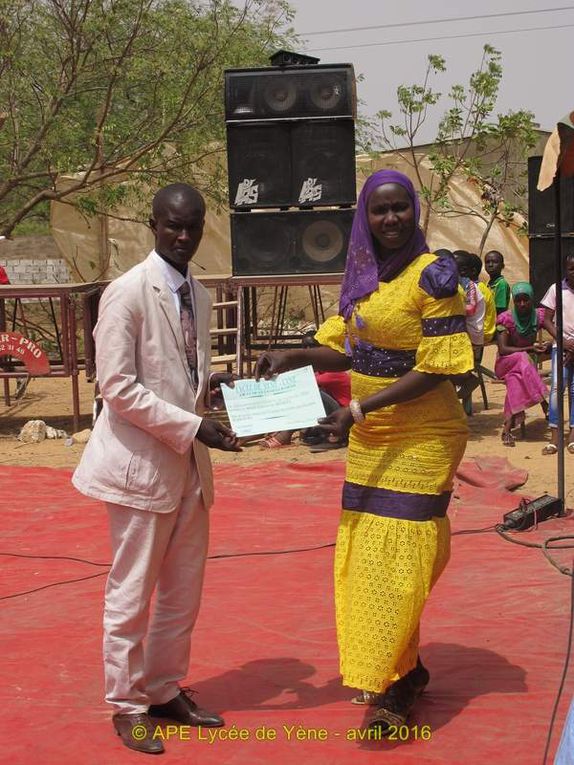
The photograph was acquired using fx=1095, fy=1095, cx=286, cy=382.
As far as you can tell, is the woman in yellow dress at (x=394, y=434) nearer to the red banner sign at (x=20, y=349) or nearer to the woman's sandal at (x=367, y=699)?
the woman's sandal at (x=367, y=699)

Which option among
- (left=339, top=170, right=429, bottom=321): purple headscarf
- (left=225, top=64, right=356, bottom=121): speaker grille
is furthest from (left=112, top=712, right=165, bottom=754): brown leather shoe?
(left=225, top=64, right=356, bottom=121): speaker grille

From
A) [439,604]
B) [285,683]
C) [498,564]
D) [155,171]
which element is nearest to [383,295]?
[285,683]

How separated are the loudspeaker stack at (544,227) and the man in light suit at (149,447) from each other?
28.1 ft

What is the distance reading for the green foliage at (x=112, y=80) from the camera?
37.4ft

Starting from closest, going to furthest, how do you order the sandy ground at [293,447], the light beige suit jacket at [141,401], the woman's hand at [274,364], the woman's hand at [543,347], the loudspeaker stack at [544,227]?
the light beige suit jacket at [141,401] < the woman's hand at [274,364] < the sandy ground at [293,447] < the woman's hand at [543,347] < the loudspeaker stack at [544,227]

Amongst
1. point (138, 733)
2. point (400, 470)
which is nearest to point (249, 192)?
point (400, 470)

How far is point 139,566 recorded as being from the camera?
322 centimetres

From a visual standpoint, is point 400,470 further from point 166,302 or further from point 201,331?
point 166,302

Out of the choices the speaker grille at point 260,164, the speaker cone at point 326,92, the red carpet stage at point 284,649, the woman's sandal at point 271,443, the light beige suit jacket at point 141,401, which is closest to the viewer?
the light beige suit jacket at point 141,401

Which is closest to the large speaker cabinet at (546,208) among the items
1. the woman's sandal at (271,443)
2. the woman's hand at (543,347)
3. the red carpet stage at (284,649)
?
the woman's hand at (543,347)

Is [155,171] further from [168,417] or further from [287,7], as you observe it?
[168,417]

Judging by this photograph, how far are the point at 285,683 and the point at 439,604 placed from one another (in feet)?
3.37

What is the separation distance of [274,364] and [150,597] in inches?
32.4

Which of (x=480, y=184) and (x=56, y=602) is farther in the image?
(x=480, y=184)
